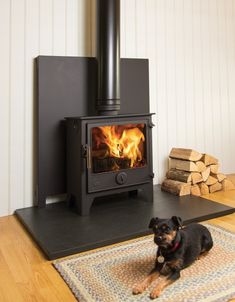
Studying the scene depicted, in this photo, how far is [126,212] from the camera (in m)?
2.44

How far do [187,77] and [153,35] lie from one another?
59cm

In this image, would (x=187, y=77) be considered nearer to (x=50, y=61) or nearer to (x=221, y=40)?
(x=221, y=40)

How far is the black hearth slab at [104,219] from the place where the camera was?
1.93 metres

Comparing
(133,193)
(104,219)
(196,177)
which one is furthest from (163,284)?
(196,177)

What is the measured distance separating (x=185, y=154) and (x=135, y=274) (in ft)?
5.46

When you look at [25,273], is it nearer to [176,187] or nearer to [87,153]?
[87,153]

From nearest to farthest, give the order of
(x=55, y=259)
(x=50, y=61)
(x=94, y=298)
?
(x=94, y=298), (x=55, y=259), (x=50, y=61)

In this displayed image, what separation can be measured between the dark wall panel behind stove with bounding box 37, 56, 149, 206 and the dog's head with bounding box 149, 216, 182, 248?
135 centimetres

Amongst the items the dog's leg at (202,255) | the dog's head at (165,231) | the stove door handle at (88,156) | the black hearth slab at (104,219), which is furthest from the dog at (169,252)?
the stove door handle at (88,156)

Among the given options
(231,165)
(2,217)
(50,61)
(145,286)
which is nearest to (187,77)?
(231,165)

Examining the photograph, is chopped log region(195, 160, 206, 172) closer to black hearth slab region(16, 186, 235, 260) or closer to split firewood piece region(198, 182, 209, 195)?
split firewood piece region(198, 182, 209, 195)

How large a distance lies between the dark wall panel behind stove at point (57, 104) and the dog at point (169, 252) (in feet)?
4.36

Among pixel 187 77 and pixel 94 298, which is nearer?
pixel 94 298

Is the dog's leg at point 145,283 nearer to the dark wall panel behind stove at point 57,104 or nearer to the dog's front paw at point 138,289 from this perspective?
the dog's front paw at point 138,289
